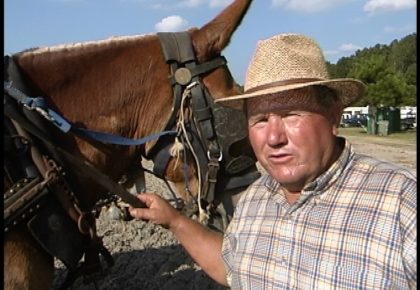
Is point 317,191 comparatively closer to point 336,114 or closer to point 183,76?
point 336,114

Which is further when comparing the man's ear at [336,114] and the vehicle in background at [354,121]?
the vehicle in background at [354,121]

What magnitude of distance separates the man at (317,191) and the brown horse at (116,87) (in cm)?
69

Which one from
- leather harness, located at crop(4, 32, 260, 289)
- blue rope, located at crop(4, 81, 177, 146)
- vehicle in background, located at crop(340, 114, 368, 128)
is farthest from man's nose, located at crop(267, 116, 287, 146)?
vehicle in background, located at crop(340, 114, 368, 128)

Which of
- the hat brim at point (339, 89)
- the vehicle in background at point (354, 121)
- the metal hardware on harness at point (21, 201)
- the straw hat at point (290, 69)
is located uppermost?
the straw hat at point (290, 69)

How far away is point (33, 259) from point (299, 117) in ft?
4.04

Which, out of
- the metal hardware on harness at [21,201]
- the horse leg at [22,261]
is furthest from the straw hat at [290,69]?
the horse leg at [22,261]

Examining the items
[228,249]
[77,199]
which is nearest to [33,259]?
[77,199]

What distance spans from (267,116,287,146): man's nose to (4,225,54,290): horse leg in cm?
107

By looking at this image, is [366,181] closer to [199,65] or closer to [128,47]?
[199,65]

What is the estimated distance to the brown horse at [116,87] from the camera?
2.40 metres

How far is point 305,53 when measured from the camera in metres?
1.83

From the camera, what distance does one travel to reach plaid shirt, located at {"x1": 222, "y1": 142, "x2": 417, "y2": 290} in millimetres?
1653

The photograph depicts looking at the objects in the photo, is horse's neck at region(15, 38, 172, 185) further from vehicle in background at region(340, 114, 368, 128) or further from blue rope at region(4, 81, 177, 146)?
vehicle in background at region(340, 114, 368, 128)

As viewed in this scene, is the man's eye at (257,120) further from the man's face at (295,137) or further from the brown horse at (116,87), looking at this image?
the brown horse at (116,87)
